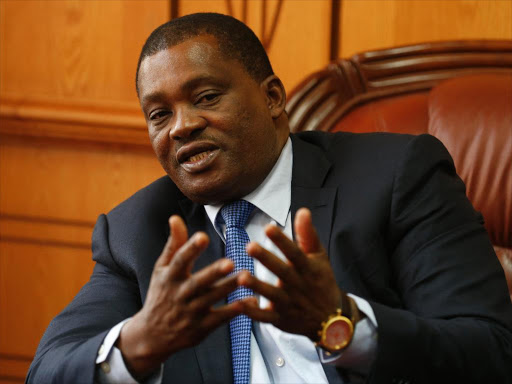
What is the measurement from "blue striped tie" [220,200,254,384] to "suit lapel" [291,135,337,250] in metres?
0.11

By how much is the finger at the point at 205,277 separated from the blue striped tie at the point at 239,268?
1.30 feet

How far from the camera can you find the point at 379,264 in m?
1.43

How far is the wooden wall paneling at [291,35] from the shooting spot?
238 centimetres

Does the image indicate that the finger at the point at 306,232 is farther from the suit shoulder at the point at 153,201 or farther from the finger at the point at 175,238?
the suit shoulder at the point at 153,201

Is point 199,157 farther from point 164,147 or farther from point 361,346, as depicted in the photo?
point 361,346

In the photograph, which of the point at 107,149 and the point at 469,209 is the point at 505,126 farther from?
the point at 107,149

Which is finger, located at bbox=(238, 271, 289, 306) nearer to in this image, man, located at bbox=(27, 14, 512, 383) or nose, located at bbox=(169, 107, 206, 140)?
man, located at bbox=(27, 14, 512, 383)

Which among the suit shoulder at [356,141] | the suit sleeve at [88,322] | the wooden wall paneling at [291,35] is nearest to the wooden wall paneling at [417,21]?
the wooden wall paneling at [291,35]

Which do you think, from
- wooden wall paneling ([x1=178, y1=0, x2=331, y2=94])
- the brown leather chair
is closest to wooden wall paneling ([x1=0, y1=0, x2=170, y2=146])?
wooden wall paneling ([x1=178, y1=0, x2=331, y2=94])

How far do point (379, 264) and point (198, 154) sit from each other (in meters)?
0.41

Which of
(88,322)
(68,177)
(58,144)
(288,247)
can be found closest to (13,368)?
(68,177)

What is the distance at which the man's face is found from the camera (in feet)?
4.82

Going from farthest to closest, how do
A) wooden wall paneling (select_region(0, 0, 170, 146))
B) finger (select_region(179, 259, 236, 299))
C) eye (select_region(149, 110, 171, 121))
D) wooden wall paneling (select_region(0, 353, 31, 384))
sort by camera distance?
wooden wall paneling (select_region(0, 353, 31, 384)) < wooden wall paneling (select_region(0, 0, 170, 146)) < eye (select_region(149, 110, 171, 121)) < finger (select_region(179, 259, 236, 299))

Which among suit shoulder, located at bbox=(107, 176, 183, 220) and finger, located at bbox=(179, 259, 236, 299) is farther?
suit shoulder, located at bbox=(107, 176, 183, 220)
